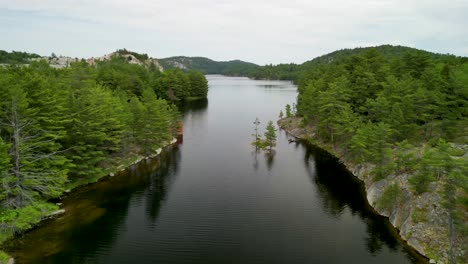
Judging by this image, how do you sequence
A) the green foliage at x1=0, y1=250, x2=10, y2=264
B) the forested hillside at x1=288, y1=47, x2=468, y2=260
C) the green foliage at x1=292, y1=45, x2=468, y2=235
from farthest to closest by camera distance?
the green foliage at x1=292, y1=45, x2=468, y2=235 → the forested hillside at x1=288, y1=47, x2=468, y2=260 → the green foliage at x1=0, y1=250, x2=10, y2=264

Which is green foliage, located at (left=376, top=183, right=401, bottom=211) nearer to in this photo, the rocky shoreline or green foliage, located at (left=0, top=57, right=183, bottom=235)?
the rocky shoreline

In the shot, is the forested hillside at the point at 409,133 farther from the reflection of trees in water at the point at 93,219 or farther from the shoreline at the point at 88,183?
the shoreline at the point at 88,183

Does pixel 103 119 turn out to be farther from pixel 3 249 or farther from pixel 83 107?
pixel 3 249

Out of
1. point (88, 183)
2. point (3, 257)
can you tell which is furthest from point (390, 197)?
point (88, 183)

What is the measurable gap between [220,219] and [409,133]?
91.7 feet

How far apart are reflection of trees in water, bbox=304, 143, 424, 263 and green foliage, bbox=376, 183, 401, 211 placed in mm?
1316

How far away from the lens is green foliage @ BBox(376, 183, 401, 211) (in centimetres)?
3138

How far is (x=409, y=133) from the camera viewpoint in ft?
139

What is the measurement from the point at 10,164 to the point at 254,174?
28823 millimetres

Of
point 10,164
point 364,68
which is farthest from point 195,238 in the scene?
point 364,68

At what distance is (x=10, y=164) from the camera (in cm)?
2662

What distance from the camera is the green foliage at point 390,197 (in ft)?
103

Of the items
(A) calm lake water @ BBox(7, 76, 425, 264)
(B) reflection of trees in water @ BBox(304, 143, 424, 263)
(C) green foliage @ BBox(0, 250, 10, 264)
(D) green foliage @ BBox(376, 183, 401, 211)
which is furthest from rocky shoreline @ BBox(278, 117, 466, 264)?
(C) green foliage @ BBox(0, 250, 10, 264)

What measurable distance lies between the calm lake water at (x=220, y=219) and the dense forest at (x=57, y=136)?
2.65 meters
